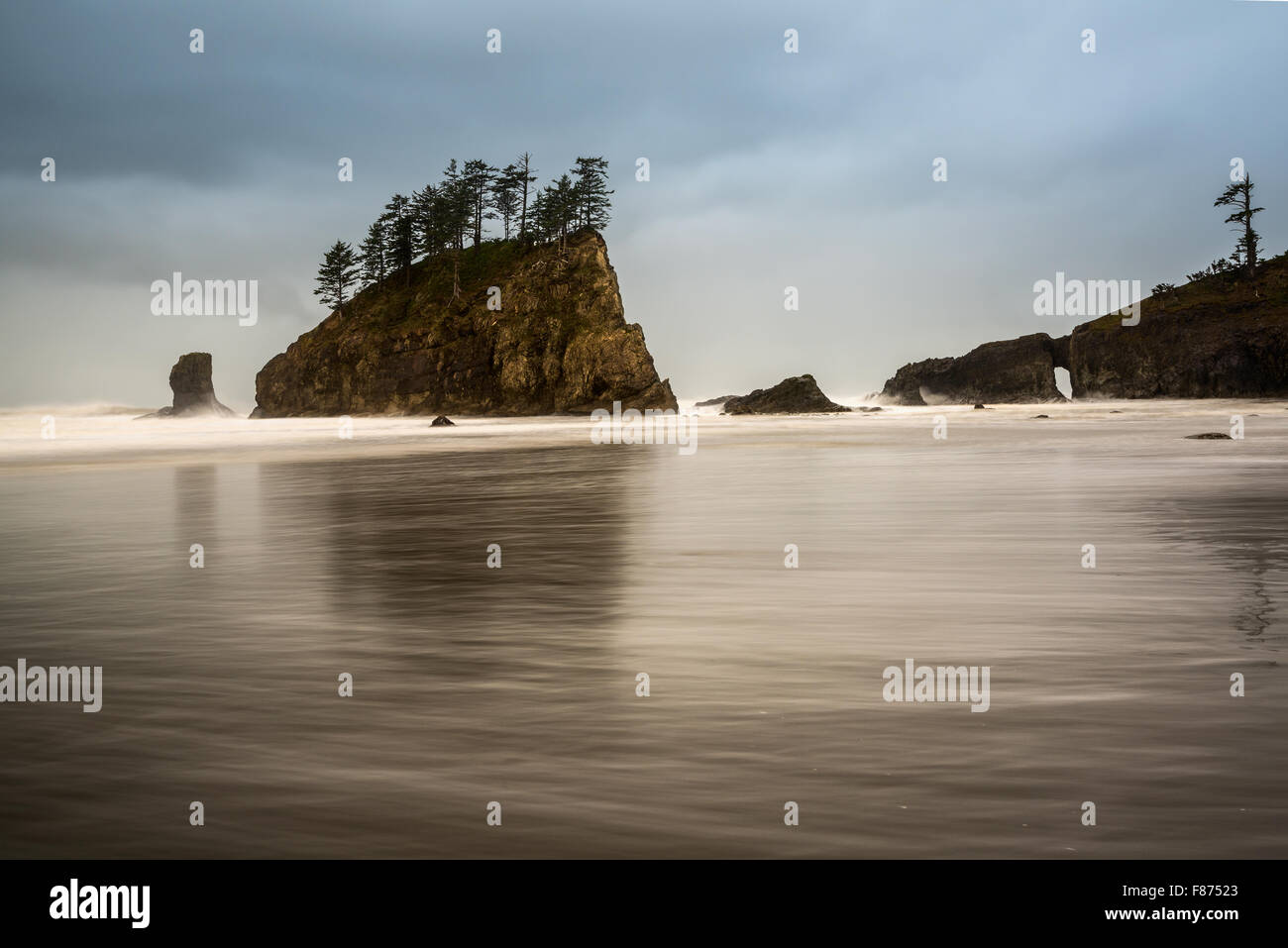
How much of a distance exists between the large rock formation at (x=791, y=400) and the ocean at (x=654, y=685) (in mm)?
86156

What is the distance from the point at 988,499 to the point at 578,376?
83.8m

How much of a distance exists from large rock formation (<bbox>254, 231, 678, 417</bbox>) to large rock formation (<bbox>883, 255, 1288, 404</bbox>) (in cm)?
4084

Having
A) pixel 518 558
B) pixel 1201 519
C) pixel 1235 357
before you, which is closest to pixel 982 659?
pixel 518 558

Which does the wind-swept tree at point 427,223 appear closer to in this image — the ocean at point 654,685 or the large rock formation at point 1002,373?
the large rock formation at point 1002,373

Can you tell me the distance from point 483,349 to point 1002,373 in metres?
58.0

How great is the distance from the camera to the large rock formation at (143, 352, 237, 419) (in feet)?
414

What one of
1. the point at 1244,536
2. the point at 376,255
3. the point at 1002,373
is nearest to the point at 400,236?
the point at 376,255

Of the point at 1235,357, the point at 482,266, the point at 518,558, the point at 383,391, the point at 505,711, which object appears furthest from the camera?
the point at 482,266

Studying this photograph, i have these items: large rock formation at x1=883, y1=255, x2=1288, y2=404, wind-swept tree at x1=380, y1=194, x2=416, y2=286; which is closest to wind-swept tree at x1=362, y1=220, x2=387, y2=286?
wind-swept tree at x1=380, y1=194, x2=416, y2=286

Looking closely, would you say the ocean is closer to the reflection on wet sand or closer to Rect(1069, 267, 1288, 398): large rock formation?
the reflection on wet sand

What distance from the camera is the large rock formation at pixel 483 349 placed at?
99.5 metres

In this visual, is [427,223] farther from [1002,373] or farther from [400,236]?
[1002,373]
